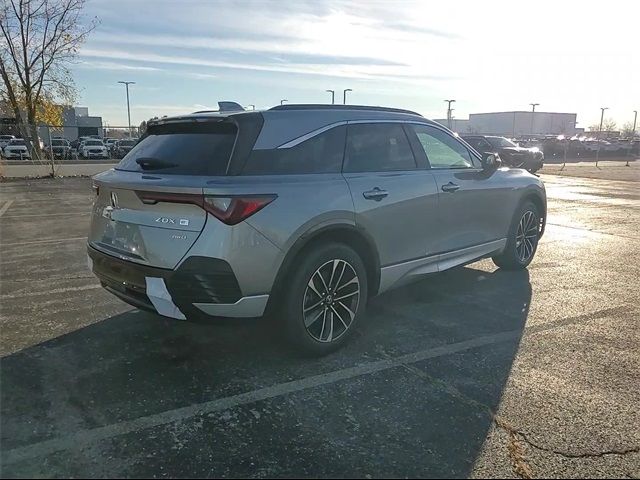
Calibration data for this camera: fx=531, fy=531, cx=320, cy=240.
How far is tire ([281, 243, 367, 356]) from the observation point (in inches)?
145

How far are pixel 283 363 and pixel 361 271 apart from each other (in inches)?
36.2

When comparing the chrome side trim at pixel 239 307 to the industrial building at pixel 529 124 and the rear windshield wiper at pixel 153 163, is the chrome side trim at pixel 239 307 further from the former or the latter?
the industrial building at pixel 529 124

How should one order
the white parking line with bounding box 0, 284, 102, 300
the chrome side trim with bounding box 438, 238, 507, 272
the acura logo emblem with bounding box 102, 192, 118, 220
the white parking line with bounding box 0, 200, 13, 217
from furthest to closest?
the white parking line with bounding box 0, 200, 13, 217
the white parking line with bounding box 0, 284, 102, 300
the chrome side trim with bounding box 438, 238, 507, 272
the acura logo emblem with bounding box 102, 192, 118, 220

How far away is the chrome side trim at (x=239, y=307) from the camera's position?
338cm

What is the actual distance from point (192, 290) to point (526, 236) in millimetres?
4538

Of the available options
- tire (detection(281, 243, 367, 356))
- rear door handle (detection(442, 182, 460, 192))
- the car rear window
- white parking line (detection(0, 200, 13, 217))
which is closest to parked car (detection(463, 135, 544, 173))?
white parking line (detection(0, 200, 13, 217))

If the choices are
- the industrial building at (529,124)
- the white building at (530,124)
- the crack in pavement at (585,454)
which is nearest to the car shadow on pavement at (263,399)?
the crack in pavement at (585,454)

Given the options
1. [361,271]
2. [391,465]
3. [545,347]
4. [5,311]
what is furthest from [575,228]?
[5,311]

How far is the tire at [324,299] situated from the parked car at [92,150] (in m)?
36.0

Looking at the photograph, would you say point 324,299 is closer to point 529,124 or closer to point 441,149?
point 441,149

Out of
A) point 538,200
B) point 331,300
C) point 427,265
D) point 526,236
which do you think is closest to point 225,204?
point 331,300

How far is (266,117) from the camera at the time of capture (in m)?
3.71

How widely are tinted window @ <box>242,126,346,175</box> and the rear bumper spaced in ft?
2.25

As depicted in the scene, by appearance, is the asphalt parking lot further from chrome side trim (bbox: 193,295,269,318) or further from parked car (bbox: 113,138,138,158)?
parked car (bbox: 113,138,138,158)
